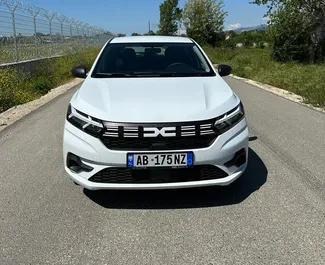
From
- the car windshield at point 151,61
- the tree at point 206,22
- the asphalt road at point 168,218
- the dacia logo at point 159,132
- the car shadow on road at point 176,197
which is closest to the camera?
the asphalt road at point 168,218

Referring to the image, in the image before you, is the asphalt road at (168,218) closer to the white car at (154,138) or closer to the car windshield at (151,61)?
the white car at (154,138)

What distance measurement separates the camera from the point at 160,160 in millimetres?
3059

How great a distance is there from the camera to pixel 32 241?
113 inches

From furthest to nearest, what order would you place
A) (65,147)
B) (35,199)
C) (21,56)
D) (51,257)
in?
(21,56), (35,199), (65,147), (51,257)

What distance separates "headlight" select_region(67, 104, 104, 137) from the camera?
10.2 ft

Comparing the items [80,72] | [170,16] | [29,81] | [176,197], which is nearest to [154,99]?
[176,197]

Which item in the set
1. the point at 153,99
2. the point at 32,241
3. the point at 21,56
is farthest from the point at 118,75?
the point at 21,56

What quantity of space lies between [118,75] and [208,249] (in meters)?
2.38

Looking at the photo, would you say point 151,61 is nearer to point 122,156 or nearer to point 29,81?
point 122,156

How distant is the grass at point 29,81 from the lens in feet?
30.5

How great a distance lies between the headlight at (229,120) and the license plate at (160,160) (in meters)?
0.37

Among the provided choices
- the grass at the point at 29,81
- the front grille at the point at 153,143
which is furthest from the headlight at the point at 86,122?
the grass at the point at 29,81

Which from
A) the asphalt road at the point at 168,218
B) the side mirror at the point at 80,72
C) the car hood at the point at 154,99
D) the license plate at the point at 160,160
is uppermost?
the side mirror at the point at 80,72

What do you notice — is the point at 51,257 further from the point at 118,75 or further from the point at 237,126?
the point at 118,75
